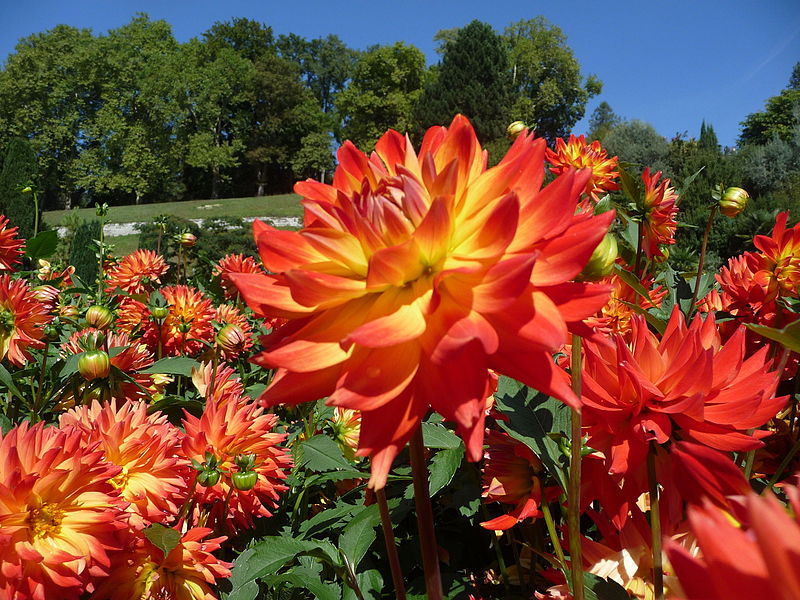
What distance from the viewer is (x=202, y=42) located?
100ft

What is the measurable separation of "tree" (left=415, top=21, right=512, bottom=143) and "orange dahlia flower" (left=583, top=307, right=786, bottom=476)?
79.7 ft

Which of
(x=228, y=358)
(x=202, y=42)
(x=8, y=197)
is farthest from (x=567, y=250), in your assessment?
(x=202, y=42)

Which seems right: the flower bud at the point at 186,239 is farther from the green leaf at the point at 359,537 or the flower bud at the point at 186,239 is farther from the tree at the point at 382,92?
the tree at the point at 382,92

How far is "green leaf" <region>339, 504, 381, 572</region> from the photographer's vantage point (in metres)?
0.79

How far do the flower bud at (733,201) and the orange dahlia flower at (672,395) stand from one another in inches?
32.3

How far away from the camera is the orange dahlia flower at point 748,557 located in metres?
0.17

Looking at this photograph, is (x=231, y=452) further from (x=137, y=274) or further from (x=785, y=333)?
(x=137, y=274)

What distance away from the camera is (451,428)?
41.8 inches

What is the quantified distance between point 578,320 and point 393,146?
0.97ft

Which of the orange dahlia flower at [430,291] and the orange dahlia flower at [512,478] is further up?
the orange dahlia flower at [430,291]

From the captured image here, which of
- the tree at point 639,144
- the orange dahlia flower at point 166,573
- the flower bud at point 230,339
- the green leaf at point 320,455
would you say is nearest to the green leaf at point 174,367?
the flower bud at point 230,339

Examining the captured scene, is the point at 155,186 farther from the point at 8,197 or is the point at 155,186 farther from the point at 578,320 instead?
the point at 578,320

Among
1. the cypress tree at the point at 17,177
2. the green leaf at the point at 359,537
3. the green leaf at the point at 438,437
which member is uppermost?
the cypress tree at the point at 17,177

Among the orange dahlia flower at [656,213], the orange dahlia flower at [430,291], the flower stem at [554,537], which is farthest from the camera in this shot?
the orange dahlia flower at [656,213]
